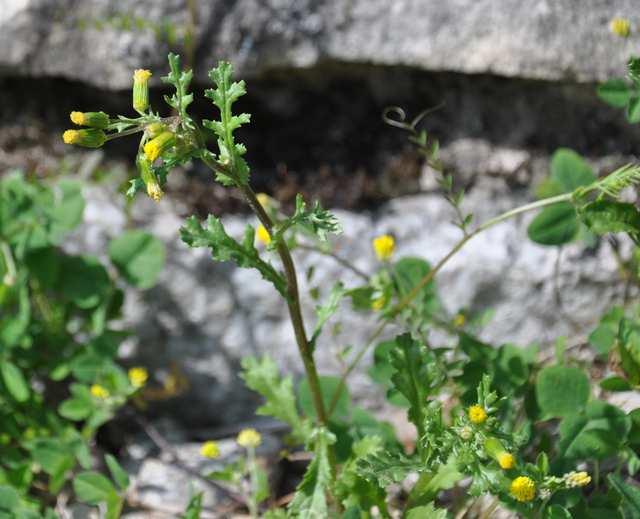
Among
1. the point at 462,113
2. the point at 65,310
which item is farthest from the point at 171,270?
the point at 462,113

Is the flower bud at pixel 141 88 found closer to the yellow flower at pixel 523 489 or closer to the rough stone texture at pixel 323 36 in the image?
the yellow flower at pixel 523 489

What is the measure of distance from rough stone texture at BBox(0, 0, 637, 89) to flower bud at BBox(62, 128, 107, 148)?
139 cm

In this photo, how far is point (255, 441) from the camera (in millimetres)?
2596

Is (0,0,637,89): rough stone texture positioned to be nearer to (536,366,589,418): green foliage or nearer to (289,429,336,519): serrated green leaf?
(536,366,589,418): green foliage

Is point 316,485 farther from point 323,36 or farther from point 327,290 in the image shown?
point 323,36

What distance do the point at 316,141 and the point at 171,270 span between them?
0.73m

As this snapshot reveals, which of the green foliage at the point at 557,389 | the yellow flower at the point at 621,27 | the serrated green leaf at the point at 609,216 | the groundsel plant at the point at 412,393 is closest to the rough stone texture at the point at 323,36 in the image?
the yellow flower at the point at 621,27

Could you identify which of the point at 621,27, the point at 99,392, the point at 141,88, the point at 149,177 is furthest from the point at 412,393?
the point at 621,27

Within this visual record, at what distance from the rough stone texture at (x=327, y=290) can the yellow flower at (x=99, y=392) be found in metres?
0.39

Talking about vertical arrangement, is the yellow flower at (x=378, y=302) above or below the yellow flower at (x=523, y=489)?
above

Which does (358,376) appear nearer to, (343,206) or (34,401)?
(343,206)

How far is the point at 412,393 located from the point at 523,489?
0.36m

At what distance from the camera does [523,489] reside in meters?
1.91

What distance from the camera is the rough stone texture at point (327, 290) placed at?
9.74ft
